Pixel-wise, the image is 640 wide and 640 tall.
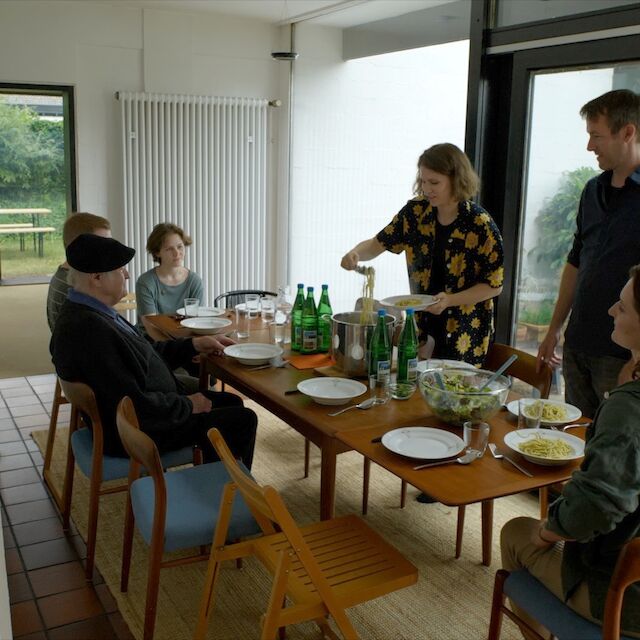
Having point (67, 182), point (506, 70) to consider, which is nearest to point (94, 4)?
point (67, 182)

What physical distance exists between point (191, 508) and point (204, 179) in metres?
3.85

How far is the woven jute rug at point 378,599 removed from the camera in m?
2.46

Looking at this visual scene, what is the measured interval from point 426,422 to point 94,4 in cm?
425

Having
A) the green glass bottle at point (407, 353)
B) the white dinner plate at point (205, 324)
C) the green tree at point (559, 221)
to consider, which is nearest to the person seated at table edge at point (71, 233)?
the white dinner plate at point (205, 324)

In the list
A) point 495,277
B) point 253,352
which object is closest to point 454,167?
point 495,277

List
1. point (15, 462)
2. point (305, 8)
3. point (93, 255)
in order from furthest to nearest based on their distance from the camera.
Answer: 1. point (305, 8)
2. point (15, 462)
3. point (93, 255)

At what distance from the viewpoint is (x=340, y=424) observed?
2.21m

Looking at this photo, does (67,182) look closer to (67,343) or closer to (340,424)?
(67,343)

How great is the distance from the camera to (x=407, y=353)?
2.52 m

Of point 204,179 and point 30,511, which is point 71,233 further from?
point 204,179

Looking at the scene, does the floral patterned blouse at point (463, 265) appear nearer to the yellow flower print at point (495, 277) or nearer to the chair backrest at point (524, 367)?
the yellow flower print at point (495, 277)

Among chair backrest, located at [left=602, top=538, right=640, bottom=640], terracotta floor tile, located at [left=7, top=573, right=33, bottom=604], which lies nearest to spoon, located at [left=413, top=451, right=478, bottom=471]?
chair backrest, located at [left=602, top=538, right=640, bottom=640]

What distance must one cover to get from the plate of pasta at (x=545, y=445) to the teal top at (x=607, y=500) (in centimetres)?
26

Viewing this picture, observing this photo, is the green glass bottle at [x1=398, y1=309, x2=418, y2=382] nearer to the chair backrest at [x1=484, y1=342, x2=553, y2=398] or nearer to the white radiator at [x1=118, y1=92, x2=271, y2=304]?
the chair backrest at [x1=484, y1=342, x2=553, y2=398]
